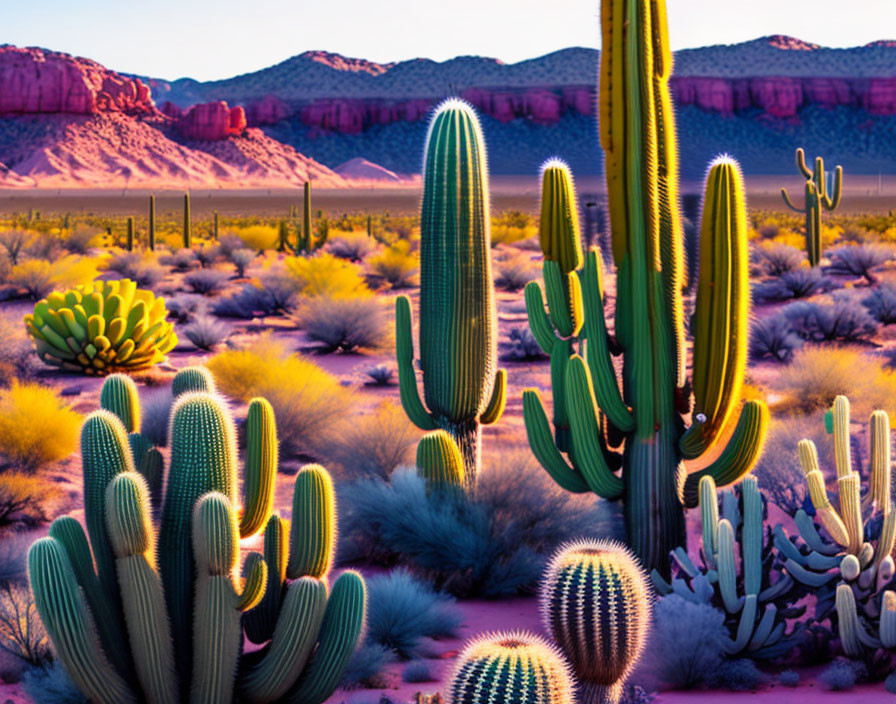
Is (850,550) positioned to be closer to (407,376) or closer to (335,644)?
(335,644)

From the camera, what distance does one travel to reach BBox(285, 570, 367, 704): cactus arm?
16.0 ft

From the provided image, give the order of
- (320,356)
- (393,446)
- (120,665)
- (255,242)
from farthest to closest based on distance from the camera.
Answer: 1. (255,242)
2. (320,356)
3. (393,446)
4. (120,665)

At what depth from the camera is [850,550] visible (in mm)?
5828

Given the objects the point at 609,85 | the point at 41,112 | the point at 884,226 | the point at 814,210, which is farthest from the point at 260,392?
the point at 41,112

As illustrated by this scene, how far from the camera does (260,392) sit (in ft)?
37.8

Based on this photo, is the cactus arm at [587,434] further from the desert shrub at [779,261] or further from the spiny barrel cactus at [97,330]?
the desert shrub at [779,261]

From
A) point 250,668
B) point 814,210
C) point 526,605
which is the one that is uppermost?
point 814,210

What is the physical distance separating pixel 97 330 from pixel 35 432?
10.7ft

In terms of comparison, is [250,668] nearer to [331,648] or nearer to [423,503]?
[331,648]

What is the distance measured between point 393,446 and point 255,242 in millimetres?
24820

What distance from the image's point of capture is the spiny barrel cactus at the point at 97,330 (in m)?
12.6

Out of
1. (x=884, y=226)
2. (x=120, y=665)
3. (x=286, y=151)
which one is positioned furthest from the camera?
(x=286, y=151)

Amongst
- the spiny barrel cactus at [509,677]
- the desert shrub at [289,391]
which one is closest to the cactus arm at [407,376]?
the desert shrub at [289,391]

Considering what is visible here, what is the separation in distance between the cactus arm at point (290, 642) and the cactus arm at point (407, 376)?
137 inches
